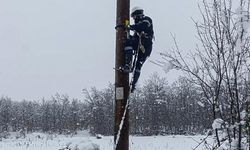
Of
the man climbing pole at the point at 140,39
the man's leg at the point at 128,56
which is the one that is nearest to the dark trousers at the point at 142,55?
the man climbing pole at the point at 140,39

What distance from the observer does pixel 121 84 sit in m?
4.74

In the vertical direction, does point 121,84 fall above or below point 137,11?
below

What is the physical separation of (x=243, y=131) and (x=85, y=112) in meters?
82.1

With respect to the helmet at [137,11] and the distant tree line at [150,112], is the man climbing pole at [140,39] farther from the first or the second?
the distant tree line at [150,112]

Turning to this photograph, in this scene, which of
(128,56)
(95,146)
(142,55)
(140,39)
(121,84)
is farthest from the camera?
(142,55)

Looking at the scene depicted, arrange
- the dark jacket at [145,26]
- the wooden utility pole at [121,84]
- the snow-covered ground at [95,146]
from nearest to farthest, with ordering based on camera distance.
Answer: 1. the wooden utility pole at [121,84]
2. the snow-covered ground at [95,146]
3. the dark jacket at [145,26]

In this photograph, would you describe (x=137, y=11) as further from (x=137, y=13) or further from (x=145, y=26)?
(x=145, y=26)

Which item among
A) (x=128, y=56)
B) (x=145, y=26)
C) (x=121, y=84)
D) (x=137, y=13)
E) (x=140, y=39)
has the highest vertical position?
(x=137, y=13)

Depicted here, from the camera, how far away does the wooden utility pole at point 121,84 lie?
4688mm

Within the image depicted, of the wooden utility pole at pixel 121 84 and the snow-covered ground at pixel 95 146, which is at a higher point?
the wooden utility pole at pixel 121 84

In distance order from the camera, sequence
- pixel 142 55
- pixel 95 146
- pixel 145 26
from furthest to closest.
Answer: pixel 142 55, pixel 145 26, pixel 95 146

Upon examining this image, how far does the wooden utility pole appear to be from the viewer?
469cm

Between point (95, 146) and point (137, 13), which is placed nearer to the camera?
point (95, 146)

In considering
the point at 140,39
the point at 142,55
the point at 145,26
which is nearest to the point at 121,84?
the point at 140,39
